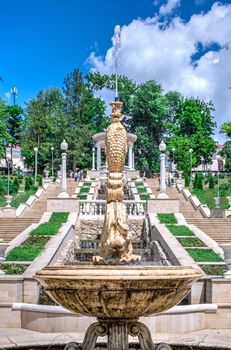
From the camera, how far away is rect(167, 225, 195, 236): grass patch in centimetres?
2307

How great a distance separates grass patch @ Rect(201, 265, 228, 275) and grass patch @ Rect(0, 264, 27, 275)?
4.73 m

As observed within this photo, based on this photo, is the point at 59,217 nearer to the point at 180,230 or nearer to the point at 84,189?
the point at 180,230

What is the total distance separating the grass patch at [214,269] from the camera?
50.6 ft

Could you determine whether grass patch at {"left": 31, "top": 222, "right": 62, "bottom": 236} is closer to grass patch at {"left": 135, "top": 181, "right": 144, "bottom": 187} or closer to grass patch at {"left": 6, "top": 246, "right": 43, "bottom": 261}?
grass patch at {"left": 6, "top": 246, "right": 43, "bottom": 261}

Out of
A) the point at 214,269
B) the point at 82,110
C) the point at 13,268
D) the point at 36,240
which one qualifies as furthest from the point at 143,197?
the point at 82,110

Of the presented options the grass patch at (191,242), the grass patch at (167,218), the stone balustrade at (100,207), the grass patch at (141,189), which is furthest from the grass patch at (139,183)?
the grass patch at (191,242)

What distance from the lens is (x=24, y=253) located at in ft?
60.2

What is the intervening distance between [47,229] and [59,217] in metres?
4.25

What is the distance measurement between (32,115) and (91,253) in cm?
5067

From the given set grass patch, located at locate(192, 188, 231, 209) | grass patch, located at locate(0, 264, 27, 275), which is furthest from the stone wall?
grass patch, located at locate(192, 188, 231, 209)

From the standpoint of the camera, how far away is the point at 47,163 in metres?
70.4

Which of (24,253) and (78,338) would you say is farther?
(24,253)

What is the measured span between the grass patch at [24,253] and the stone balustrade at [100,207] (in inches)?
398

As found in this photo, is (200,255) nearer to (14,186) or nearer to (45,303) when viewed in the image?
(45,303)
